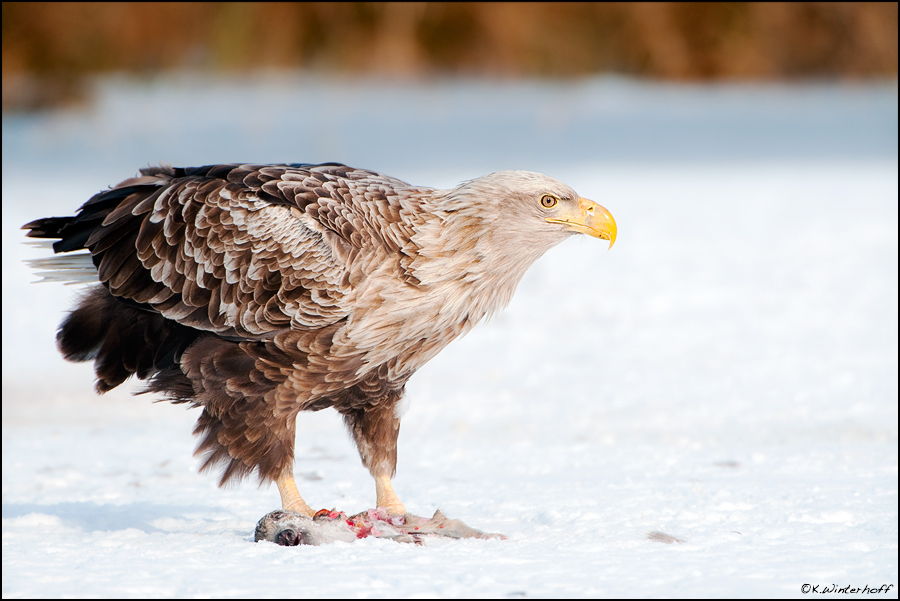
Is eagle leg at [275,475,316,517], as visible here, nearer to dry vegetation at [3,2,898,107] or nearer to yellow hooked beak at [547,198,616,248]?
yellow hooked beak at [547,198,616,248]

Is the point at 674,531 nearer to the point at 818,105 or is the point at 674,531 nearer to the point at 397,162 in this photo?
the point at 397,162

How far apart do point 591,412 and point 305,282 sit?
9.51ft

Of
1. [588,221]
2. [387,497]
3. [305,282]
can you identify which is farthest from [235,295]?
[588,221]

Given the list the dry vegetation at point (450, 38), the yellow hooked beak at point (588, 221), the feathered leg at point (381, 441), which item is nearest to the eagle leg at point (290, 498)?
the feathered leg at point (381, 441)

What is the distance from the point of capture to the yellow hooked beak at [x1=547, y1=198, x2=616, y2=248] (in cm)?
452

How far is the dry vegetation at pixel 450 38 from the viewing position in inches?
647

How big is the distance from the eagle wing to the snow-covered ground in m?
0.73

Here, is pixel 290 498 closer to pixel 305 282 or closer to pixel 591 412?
pixel 305 282

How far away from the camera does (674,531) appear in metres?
4.34

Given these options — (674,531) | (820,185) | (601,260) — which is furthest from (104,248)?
(820,185)

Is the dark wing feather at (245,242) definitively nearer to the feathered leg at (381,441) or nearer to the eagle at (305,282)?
the eagle at (305,282)

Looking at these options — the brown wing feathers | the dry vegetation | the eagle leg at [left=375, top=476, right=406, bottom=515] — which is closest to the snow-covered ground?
the eagle leg at [left=375, top=476, right=406, bottom=515]

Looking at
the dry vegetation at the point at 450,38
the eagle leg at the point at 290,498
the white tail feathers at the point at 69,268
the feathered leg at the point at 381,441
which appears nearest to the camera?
the eagle leg at the point at 290,498

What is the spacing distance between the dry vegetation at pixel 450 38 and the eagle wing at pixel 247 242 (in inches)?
461
